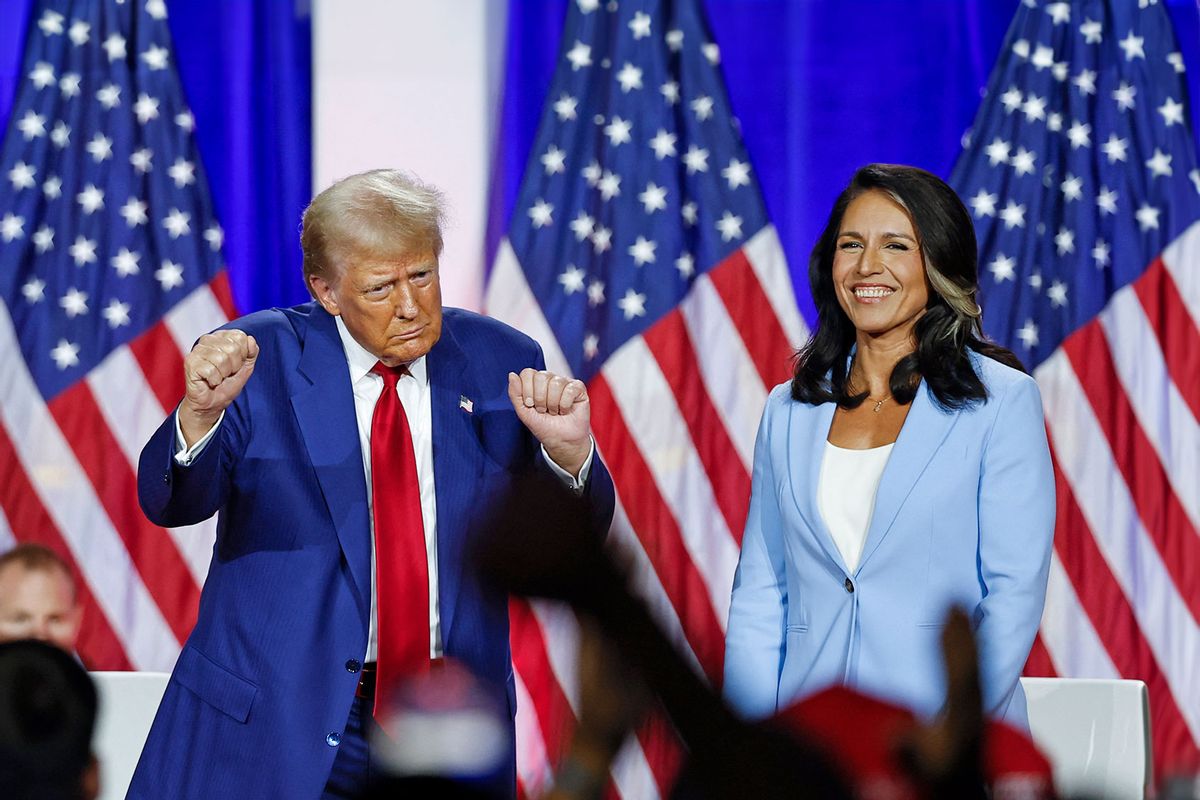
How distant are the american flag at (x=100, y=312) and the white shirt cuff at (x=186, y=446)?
1.90 m

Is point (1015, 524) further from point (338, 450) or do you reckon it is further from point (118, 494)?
point (118, 494)

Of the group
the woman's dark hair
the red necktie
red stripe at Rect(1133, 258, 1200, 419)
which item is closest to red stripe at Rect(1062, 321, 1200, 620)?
red stripe at Rect(1133, 258, 1200, 419)

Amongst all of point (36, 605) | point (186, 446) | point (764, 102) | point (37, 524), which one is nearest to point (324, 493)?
point (186, 446)

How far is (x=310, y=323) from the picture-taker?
7.73ft

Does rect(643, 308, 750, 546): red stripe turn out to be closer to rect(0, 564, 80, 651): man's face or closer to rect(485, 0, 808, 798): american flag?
rect(485, 0, 808, 798): american flag

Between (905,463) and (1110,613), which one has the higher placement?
(905,463)

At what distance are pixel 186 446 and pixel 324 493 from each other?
221 millimetres

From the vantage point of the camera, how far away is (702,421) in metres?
3.91

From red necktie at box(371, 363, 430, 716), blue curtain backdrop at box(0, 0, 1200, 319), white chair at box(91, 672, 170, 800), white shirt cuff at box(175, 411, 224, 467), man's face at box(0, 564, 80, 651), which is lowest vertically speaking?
white chair at box(91, 672, 170, 800)

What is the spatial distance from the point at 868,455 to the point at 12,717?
1.91 meters

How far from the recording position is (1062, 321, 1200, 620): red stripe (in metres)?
3.79

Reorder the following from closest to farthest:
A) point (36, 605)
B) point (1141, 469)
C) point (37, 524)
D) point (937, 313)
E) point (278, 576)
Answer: point (36, 605), point (278, 576), point (937, 313), point (1141, 469), point (37, 524)

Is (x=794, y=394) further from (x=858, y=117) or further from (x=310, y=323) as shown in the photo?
(x=858, y=117)

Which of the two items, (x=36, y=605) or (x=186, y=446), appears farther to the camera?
(x=186, y=446)
